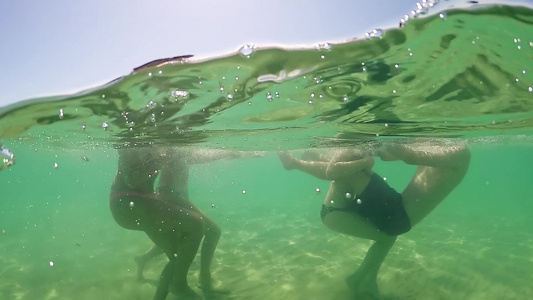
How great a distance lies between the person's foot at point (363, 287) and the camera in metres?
8.28

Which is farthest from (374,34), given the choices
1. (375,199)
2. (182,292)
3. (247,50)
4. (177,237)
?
(182,292)

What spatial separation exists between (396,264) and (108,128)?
10.4 m

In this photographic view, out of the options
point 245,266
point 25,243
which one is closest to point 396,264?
point 245,266

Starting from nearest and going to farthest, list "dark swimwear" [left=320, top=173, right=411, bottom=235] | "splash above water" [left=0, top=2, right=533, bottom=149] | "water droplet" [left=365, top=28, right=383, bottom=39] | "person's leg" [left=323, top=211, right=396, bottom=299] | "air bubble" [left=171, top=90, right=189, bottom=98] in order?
"water droplet" [left=365, top=28, right=383, bottom=39] < "splash above water" [left=0, top=2, right=533, bottom=149] < "air bubble" [left=171, top=90, right=189, bottom=98] < "person's leg" [left=323, top=211, right=396, bottom=299] < "dark swimwear" [left=320, top=173, right=411, bottom=235]

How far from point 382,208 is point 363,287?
6.94 feet

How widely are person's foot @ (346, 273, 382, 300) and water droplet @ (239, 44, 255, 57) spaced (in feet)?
21.1

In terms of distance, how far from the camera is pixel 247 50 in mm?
5570

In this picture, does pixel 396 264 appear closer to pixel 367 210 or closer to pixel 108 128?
pixel 367 210

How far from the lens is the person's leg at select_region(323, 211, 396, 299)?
A: 852 centimetres

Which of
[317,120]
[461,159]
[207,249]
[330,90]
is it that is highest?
[330,90]

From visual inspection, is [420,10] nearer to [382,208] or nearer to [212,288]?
[382,208]

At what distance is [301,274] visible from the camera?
10.0 meters

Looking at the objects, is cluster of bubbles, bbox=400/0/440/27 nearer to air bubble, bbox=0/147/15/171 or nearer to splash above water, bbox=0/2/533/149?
splash above water, bbox=0/2/533/149

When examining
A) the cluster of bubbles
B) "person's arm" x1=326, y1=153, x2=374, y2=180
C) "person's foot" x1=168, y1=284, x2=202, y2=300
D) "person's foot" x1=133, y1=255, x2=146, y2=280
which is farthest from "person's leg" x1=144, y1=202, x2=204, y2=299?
the cluster of bubbles
